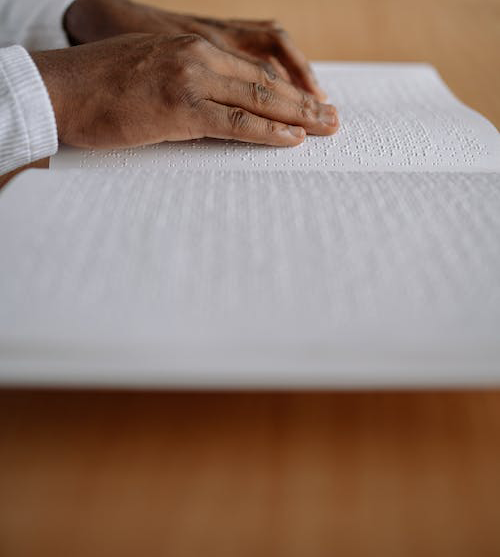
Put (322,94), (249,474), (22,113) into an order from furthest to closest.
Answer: (322,94) → (22,113) → (249,474)

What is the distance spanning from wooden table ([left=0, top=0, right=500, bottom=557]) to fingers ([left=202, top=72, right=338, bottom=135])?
0.87 feet

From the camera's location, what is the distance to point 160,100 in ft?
1.60

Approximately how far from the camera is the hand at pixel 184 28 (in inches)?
26.9

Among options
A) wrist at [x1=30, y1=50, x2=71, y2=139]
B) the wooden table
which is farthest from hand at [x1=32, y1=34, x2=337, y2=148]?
the wooden table

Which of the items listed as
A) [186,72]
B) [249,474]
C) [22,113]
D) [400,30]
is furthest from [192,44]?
[400,30]

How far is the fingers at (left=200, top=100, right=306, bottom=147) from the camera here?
48cm

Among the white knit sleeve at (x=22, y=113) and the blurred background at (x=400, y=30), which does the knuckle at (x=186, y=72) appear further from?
the blurred background at (x=400, y=30)

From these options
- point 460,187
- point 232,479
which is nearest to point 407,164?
point 460,187

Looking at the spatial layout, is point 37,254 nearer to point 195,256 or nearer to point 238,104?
point 195,256

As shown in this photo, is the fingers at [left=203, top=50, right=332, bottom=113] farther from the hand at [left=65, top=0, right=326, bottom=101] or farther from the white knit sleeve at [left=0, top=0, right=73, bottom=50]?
the white knit sleeve at [left=0, top=0, right=73, bottom=50]

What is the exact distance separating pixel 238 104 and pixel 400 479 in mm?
342

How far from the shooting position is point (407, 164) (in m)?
0.48

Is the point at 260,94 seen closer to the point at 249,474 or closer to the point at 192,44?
the point at 192,44

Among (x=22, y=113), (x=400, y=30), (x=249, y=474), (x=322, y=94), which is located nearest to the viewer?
(x=249, y=474)
